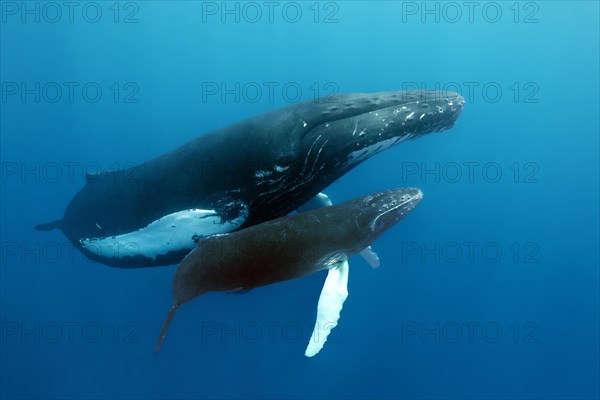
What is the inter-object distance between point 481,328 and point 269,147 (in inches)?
166

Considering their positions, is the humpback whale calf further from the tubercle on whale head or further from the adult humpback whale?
the adult humpback whale

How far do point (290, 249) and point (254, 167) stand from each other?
845mm

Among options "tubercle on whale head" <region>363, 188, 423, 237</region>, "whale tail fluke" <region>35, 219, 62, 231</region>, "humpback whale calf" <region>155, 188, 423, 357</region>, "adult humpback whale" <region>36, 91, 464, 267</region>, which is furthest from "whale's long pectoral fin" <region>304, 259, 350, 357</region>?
"whale tail fluke" <region>35, 219, 62, 231</region>

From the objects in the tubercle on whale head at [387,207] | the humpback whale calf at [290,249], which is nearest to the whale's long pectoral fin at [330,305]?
the humpback whale calf at [290,249]

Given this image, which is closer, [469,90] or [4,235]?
[4,235]

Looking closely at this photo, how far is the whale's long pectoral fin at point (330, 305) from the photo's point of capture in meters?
4.04

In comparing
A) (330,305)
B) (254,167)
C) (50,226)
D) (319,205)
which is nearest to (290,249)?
(330,305)

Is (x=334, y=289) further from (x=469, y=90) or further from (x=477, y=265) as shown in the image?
(x=469, y=90)

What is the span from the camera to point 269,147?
4.07m

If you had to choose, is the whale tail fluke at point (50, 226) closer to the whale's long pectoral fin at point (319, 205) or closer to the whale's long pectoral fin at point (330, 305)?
the whale's long pectoral fin at point (319, 205)

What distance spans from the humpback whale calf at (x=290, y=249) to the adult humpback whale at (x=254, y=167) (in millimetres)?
450

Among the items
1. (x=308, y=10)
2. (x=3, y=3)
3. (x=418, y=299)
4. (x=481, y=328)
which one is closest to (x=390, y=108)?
(x=308, y=10)

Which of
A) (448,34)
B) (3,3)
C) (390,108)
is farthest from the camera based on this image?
(448,34)

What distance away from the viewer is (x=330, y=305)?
412 centimetres
